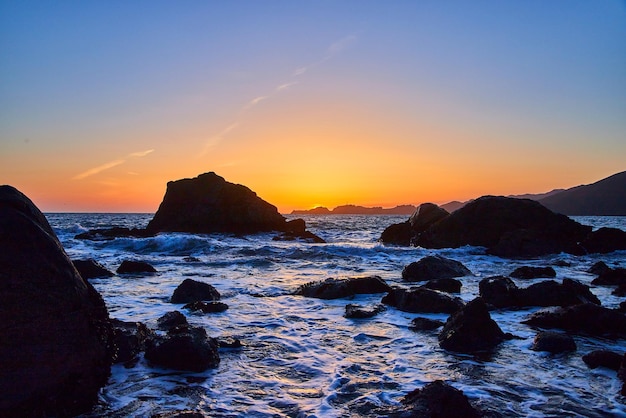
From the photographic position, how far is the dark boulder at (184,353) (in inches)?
228

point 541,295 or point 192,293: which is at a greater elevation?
point 192,293

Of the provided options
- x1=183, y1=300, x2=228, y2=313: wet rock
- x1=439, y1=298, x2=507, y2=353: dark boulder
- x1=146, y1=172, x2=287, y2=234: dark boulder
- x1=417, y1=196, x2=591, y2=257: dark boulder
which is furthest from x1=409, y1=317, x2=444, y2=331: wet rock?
x1=146, y1=172, x2=287, y2=234: dark boulder

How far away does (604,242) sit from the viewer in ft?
81.8

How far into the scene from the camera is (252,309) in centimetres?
973

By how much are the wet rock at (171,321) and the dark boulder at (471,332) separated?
4.54 meters

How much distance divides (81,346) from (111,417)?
771 mm

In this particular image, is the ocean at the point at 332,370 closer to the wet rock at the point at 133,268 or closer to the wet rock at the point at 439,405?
the wet rock at the point at 439,405

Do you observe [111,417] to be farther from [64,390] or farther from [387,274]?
[387,274]

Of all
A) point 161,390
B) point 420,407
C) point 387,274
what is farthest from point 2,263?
point 387,274

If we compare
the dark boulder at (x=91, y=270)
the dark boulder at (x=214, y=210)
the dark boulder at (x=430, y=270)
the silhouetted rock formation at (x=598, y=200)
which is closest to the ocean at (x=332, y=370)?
the dark boulder at (x=430, y=270)

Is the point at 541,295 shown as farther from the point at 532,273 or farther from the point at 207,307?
the point at 207,307

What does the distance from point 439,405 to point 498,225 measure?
24445mm

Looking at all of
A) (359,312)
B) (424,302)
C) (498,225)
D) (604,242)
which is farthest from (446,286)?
(604,242)

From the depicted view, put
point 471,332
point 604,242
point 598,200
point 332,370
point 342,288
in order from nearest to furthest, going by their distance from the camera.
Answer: point 332,370 < point 471,332 < point 342,288 < point 604,242 < point 598,200
